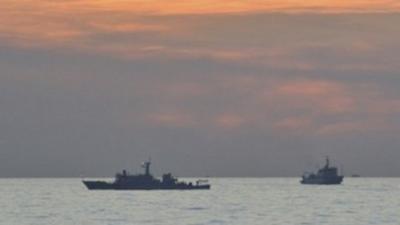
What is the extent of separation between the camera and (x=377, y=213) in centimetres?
16375

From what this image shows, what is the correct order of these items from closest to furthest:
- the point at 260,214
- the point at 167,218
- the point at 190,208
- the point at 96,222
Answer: the point at 96,222
the point at 167,218
the point at 260,214
the point at 190,208

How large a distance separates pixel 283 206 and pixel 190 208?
1498 centimetres

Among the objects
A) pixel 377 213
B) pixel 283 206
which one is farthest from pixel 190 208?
pixel 377 213

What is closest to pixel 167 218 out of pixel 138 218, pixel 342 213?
pixel 138 218

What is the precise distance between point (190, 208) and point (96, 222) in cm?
4142

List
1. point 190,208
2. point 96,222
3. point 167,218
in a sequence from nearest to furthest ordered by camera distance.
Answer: point 96,222
point 167,218
point 190,208

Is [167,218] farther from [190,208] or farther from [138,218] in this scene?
[190,208]

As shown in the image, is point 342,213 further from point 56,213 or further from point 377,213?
point 56,213

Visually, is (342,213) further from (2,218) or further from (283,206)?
(2,218)

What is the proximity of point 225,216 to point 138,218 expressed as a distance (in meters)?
11.0

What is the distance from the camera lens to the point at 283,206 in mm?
187875

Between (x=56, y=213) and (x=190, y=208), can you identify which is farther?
(x=190, y=208)

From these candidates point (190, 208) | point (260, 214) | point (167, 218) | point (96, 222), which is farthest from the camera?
point (190, 208)

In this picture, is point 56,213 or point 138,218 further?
point 56,213
